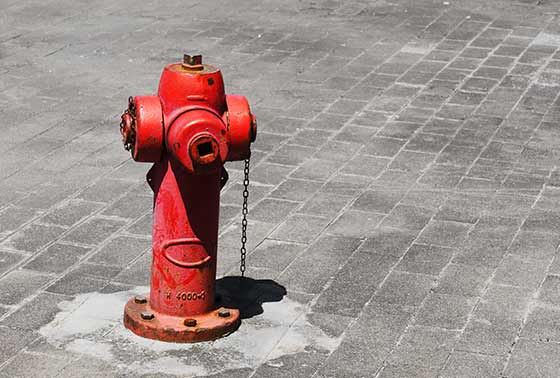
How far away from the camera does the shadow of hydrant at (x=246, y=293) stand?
279 inches

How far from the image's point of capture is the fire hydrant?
21.0 feet

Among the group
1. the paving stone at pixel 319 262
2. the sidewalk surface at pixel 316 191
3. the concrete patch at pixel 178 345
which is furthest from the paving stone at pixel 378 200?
the concrete patch at pixel 178 345

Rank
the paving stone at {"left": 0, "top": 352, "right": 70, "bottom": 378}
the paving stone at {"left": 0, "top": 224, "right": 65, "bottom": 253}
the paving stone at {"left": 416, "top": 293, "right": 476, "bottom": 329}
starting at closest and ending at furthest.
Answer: the paving stone at {"left": 0, "top": 352, "right": 70, "bottom": 378}, the paving stone at {"left": 416, "top": 293, "right": 476, "bottom": 329}, the paving stone at {"left": 0, "top": 224, "right": 65, "bottom": 253}

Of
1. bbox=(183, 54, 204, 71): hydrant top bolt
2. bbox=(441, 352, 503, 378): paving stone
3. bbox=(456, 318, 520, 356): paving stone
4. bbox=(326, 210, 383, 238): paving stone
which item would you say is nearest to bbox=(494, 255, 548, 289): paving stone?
bbox=(456, 318, 520, 356): paving stone

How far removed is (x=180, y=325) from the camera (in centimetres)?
665

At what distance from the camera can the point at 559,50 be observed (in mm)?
13555

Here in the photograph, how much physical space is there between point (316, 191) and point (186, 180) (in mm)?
2660

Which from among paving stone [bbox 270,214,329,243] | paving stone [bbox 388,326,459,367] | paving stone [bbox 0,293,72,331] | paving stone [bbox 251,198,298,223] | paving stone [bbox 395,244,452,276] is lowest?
paving stone [bbox 251,198,298,223]

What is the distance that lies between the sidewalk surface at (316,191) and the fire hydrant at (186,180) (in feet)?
0.52

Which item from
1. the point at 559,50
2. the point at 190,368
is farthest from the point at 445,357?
the point at 559,50

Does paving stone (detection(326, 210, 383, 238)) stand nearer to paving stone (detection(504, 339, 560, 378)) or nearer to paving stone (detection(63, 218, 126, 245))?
paving stone (detection(63, 218, 126, 245))

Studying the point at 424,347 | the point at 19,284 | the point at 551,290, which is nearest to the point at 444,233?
the point at 551,290

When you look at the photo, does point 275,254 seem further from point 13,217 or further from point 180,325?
point 13,217

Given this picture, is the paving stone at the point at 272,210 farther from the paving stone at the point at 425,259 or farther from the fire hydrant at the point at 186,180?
the fire hydrant at the point at 186,180
